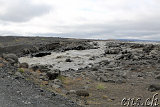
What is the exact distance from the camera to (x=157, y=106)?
10273 millimetres

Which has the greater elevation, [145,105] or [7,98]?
[7,98]

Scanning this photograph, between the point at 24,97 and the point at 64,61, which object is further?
the point at 64,61

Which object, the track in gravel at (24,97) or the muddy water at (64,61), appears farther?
the muddy water at (64,61)

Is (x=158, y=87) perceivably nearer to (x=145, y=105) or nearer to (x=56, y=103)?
(x=145, y=105)

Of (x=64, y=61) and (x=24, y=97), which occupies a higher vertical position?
(x=24, y=97)

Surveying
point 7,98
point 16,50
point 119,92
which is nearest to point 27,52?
point 16,50

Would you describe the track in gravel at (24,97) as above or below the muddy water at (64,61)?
above

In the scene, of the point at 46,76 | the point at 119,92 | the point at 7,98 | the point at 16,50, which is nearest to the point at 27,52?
the point at 16,50

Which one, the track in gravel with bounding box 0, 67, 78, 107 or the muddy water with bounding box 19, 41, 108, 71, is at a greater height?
the track in gravel with bounding box 0, 67, 78, 107

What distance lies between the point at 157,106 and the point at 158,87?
156 inches

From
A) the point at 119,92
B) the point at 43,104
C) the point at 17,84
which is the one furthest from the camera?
the point at 119,92

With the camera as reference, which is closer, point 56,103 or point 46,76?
point 56,103

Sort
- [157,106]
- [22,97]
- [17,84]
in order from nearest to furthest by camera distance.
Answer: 1. [22,97]
2. [157,106]
3. [17,84]

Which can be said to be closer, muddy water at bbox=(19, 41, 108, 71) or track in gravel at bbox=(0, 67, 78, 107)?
track in gravel at bbox=(0, 67, 78, 107)
